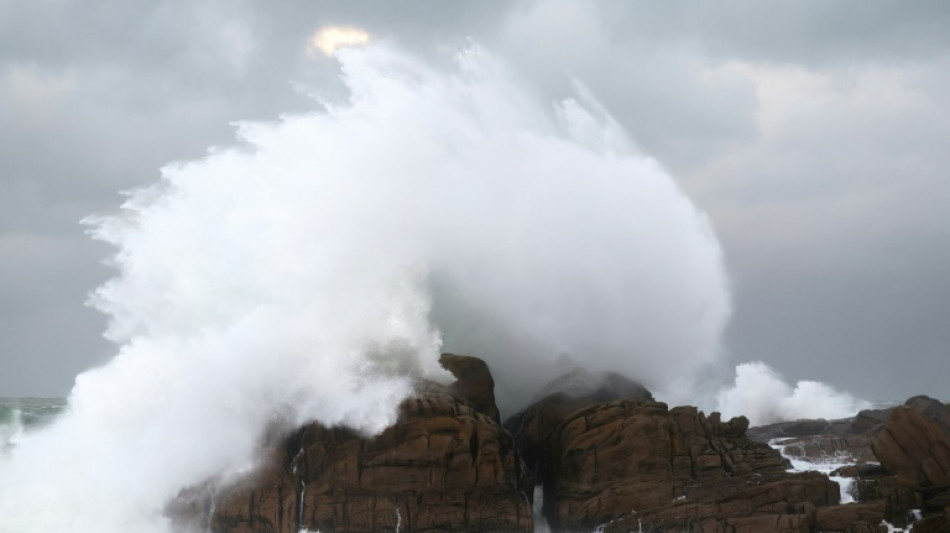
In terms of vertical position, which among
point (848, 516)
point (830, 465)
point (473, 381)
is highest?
point (473, 381)

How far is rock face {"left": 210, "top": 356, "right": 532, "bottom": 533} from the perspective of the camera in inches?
839

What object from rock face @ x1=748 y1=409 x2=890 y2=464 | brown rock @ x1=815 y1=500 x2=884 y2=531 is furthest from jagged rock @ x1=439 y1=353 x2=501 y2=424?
brown rock @ x1=815 y1=500 x2=884 y2=531

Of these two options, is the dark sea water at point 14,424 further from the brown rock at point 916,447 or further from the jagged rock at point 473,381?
the brown rock at point 916,447

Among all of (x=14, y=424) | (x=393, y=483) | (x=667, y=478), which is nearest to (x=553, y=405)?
(x=667, y=478)

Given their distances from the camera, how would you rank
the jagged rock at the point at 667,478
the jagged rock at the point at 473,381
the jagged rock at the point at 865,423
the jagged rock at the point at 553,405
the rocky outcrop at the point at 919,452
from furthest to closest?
the jagged rock at the point at 865,423
the jagged rock at the point at 473,381
the jagged rock at the point at 553,405
the rocky outcrop at the point at 919,452
the jagged rock at the point at 667,478

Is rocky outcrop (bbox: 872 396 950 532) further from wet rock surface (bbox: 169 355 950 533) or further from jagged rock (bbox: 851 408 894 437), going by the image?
jagged rock (bbox: 851 408 894 437)

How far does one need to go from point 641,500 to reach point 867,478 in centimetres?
573

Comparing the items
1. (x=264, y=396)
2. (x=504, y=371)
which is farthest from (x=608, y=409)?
(x=264, y=396)

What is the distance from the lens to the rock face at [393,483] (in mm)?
21312

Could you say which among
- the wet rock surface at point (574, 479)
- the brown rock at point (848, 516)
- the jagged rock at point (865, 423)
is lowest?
the brown rock at point (848, 516)

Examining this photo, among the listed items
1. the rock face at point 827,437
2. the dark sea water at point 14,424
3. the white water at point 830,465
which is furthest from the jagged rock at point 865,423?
the dark sea water at point 14,424

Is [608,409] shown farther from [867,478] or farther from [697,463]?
[867,478]

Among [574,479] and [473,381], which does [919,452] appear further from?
[473,381]

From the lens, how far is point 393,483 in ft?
70.8
